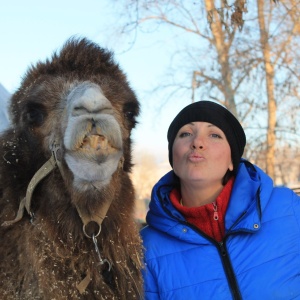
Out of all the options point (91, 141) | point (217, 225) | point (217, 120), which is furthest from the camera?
point (217, 120)

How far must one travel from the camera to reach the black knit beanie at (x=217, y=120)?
9.79ft

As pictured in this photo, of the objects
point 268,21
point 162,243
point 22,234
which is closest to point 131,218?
point 162,243

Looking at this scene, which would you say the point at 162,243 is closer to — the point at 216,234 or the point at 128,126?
the point at 216,234

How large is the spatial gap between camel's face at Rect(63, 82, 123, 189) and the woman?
2.26ft

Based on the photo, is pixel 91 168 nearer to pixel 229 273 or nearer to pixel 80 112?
pixel 80 112

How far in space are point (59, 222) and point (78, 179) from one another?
0.30 metres

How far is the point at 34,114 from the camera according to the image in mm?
2625

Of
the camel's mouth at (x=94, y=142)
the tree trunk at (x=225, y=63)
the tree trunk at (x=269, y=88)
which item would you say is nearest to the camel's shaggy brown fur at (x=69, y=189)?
the camel's mouth at (x=94, y=142)

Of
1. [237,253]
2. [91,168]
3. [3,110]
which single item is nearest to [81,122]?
[91,168]

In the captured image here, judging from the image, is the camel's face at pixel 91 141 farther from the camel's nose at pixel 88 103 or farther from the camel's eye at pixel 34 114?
the camel's eye at pixel 34 114

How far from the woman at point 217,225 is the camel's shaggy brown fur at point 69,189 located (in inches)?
8.9

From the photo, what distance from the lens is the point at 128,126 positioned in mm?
2900

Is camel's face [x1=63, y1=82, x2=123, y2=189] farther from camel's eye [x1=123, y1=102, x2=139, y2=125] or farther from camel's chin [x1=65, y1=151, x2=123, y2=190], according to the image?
camel's eye [x1=123, y1=102, x2=139, y2=125]

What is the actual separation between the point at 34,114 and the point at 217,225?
1.26 meters
